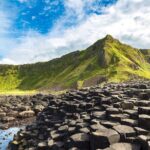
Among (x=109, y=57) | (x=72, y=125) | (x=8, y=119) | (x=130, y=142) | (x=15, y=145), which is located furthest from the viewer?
(x=109, y=57)

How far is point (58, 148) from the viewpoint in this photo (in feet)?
71.9

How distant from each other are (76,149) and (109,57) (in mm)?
156113

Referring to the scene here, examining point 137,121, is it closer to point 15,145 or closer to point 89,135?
point 89,135

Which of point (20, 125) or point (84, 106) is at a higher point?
point (84, 106)

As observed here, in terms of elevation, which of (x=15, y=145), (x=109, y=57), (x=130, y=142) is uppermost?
(x=109, y=57)

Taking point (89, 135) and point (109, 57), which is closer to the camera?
point (89, 135)

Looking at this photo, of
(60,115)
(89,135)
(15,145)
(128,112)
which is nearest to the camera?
(89,135)

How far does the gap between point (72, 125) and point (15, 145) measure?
26.9 ft

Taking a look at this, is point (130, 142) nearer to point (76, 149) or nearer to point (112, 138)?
point (112, 138)

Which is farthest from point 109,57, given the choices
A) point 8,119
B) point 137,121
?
point 137,121

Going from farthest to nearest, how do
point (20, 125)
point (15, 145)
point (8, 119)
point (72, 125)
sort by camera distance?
point (8, 119)
point (20, 125)
point (15, 145)
point (72, 125)

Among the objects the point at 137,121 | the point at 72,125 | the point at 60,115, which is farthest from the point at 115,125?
the point at 60,115

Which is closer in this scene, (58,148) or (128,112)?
(58,148)

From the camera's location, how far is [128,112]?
77.4ft
